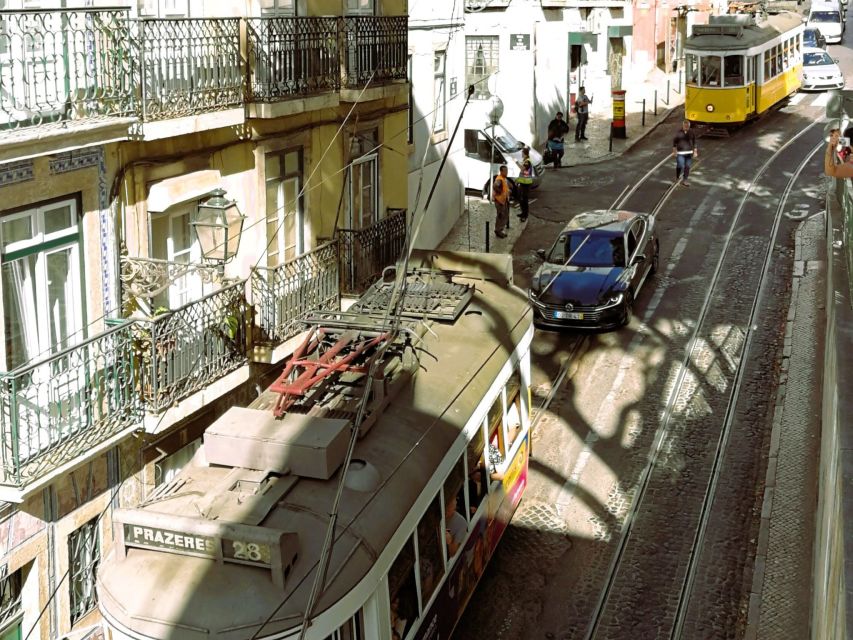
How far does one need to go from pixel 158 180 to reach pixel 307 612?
6203 mm

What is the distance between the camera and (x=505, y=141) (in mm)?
30906

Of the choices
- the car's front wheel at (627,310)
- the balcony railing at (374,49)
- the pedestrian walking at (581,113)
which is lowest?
the car's front wheel at (627,310)

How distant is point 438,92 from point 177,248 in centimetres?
1195

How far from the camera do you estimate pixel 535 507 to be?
14.2 m

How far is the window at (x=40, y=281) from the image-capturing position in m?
10.3

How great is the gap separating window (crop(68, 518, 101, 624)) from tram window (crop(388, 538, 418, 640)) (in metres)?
3.70

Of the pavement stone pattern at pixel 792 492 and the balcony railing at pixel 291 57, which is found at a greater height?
the balcony railing at pixel 291 57

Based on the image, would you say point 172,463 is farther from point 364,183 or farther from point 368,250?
point 364,183

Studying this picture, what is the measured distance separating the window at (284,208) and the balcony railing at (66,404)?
11.7 ft

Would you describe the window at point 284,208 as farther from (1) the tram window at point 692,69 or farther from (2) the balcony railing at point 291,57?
(1) the tram window at point 692,69

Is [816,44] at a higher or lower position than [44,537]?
higher

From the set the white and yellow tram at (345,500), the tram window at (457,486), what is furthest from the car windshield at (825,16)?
the tram window at (457,486)

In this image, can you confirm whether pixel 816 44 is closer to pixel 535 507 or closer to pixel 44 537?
pixel 535 507

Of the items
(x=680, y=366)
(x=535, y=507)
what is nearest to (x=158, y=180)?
(x=535, y=507)
